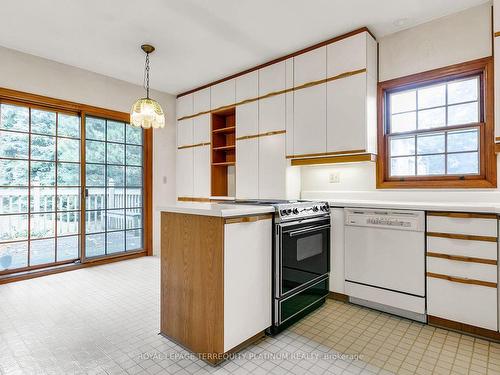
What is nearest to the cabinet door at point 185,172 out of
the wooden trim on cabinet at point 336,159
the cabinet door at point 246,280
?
the wooden trim on cabinet at point 336,159

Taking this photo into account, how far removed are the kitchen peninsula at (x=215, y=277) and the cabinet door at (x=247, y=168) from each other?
1793 mm

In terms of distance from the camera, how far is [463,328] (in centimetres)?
215

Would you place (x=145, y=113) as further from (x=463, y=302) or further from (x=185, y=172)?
(x=463, y=302)

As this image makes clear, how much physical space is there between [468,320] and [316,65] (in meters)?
2.75

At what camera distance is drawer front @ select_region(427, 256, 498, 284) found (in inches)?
79.0

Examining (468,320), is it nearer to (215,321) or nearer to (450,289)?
(450,289)

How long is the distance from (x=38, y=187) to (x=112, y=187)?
913mm

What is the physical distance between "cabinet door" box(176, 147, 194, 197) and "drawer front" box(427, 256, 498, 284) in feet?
11.6

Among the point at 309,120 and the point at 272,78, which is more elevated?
the point at 272,78

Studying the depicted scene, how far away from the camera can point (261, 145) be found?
12.4 feet

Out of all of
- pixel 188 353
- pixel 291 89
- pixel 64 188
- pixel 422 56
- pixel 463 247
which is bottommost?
pixel 188 353

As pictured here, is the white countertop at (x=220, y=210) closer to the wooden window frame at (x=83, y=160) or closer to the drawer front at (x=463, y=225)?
the drawer front at (x=463, y=225)

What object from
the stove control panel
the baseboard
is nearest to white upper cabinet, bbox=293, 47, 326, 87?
the stove control panel

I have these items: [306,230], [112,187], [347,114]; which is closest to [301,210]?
[306,230]
